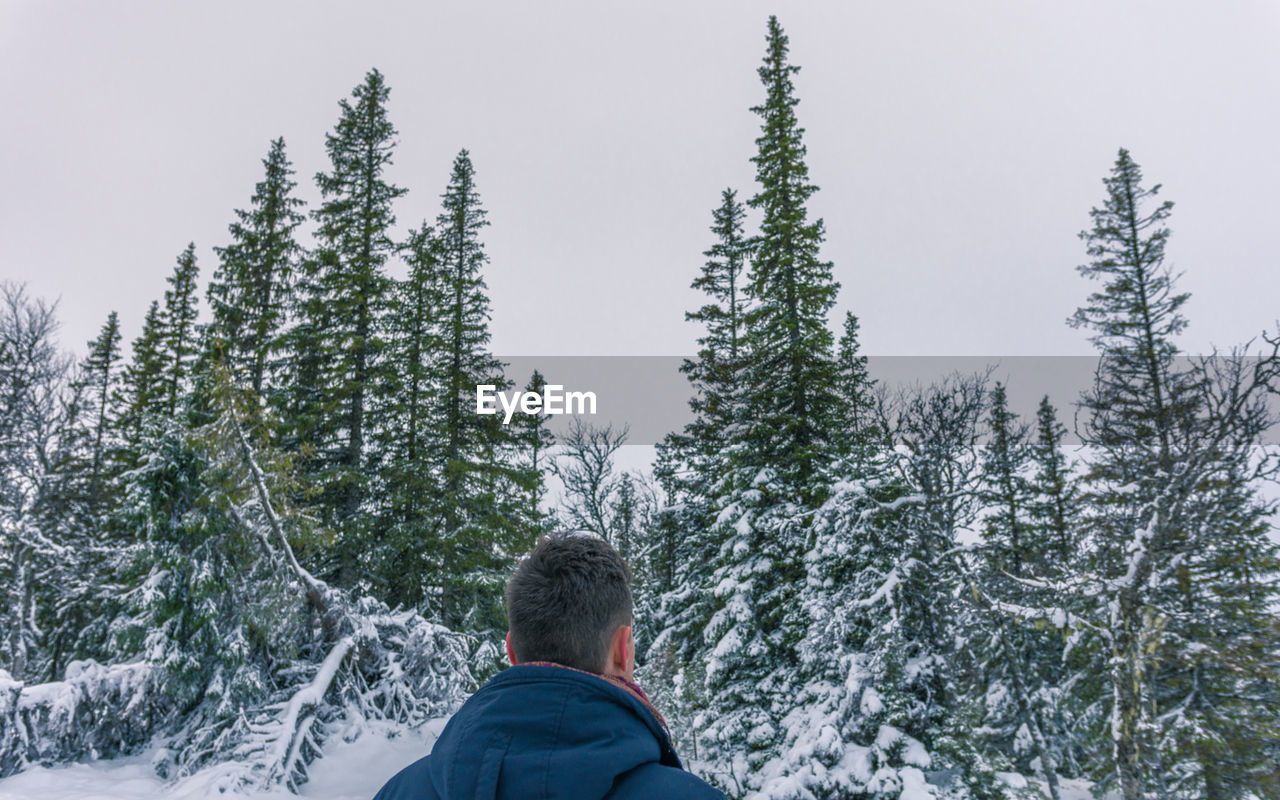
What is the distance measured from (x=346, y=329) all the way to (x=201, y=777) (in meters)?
11.8

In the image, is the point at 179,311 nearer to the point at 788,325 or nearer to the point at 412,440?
the point at 412,440

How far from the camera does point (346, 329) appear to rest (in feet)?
58.7

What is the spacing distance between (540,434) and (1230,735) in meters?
19.9

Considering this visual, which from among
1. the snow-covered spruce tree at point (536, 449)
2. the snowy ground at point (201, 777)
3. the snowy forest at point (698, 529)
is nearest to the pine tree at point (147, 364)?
the snowy forest at point (698, 529)

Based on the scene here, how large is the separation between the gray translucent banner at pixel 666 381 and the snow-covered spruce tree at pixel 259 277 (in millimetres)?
6546

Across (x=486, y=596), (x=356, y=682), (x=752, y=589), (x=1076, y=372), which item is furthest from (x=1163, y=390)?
(x=356, y=682)

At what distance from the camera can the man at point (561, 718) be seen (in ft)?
4.17

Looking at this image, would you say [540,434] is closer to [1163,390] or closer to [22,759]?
[22,759]

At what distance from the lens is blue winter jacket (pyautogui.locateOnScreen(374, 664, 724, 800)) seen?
1.26 m

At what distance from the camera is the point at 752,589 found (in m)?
15.1

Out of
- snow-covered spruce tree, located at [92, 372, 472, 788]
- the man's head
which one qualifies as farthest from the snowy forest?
the man's head

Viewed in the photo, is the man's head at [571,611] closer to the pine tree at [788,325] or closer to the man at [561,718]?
the man at [561,718]

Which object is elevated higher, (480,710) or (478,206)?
(478,206)

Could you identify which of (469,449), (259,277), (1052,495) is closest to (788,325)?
(469,449)
